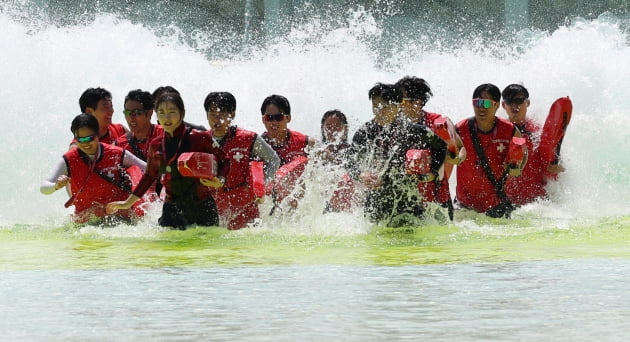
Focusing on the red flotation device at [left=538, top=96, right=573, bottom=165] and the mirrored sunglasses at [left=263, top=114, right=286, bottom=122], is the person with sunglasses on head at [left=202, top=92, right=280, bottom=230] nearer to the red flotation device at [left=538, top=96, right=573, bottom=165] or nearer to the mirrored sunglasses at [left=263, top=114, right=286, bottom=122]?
the mirrored sunglasses at [left=263, top=114, right=286, bottom=122]

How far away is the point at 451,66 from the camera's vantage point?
52.9 ft

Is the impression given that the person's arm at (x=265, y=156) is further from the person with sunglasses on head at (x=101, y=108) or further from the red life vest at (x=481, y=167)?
the red life vest at (x=481, y=167)

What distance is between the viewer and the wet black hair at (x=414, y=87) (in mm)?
7227

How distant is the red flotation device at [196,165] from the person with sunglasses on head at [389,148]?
830 mm

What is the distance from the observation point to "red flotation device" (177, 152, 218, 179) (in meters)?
6.83

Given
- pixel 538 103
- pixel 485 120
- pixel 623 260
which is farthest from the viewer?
pixel 538 103

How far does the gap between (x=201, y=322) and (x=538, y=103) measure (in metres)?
9.17

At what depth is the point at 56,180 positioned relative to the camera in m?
7.32

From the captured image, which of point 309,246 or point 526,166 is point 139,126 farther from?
point 526,166

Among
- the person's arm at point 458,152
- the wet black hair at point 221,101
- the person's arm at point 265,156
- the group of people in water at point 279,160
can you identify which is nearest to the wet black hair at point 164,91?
the group of people in water at point 279,160

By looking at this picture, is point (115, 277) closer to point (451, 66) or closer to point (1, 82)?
point (1, 82)

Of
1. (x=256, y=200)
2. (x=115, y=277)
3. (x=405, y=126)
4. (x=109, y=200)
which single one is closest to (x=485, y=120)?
(x=405, y=126)

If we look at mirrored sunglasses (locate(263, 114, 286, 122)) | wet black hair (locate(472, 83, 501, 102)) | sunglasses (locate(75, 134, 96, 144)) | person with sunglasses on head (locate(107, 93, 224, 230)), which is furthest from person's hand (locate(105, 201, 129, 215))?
wet black hair (locate(472, 83, 501, 102))

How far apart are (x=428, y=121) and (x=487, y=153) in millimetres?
950
